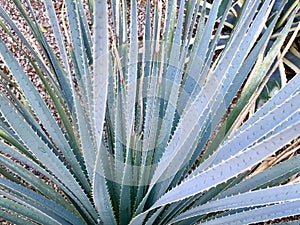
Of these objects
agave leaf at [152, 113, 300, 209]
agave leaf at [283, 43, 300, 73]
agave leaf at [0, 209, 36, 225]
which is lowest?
agave leaf at [152, 113, 300, 209]

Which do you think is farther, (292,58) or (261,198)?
(292,58)

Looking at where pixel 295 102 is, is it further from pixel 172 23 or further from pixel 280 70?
pixel 280 70

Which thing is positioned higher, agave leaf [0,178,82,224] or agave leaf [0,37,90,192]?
agave leaf [0,37,90,192]

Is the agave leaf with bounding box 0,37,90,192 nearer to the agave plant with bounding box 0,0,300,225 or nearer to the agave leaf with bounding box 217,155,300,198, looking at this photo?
the agave plant with bounding box 0,0,300,225

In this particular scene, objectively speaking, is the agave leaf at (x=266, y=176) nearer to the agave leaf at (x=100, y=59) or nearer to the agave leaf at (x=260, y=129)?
the agave leaf at (x=260, y=129)

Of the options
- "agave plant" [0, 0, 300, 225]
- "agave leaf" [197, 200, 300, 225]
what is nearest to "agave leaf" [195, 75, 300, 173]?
"agave plant" [0, 0, 300, 225]

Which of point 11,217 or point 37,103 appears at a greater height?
point 37,103

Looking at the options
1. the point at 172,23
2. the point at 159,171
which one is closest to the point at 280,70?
the point at 172,23

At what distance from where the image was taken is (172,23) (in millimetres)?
1190

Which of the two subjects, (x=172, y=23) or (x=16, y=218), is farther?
(x=172, y=23)

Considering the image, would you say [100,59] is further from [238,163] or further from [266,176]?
[266,176]

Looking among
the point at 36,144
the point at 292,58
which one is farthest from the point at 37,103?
the point at 292,58

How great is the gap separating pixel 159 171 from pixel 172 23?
43cm

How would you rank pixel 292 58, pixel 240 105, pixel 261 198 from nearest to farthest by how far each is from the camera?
pixel 261 198
pixel 240 105
pixel 292 58
